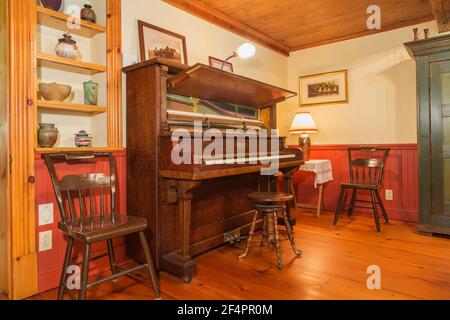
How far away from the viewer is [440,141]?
2889 mm

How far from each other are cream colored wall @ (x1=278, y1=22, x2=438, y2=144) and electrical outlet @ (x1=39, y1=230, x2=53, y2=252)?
3.42 meters

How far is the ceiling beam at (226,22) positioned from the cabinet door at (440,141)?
1918 mm

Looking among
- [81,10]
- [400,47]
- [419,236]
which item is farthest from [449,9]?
[81,10]

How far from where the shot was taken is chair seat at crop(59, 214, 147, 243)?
158 cm

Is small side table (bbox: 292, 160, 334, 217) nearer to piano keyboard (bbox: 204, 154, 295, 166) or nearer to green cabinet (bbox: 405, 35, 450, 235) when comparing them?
piano keyboard (bbox: 204, 154, 295, 166)

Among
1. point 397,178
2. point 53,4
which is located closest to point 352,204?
point 397,178

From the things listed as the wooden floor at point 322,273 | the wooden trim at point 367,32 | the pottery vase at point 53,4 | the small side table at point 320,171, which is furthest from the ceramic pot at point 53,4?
the wooden trim at point 367,32

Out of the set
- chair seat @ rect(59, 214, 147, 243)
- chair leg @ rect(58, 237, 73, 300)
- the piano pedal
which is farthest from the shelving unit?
the piano pedal

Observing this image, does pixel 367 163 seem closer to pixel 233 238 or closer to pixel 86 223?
pixel 233 238

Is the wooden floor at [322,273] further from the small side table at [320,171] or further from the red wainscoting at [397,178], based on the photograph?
the small side table at [320,171]

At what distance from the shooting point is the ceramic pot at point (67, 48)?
2.05 m

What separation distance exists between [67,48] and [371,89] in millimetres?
3364
